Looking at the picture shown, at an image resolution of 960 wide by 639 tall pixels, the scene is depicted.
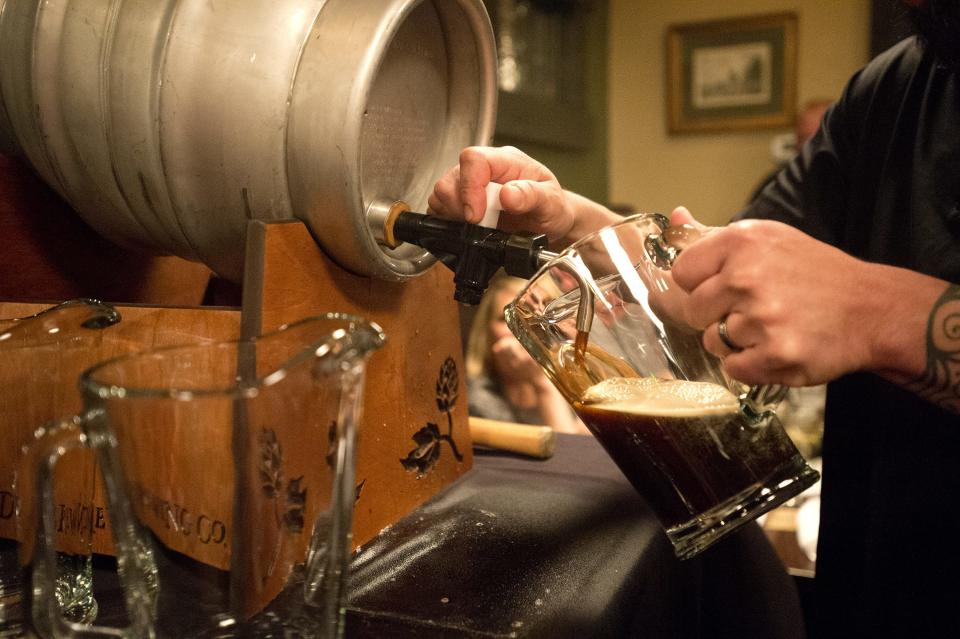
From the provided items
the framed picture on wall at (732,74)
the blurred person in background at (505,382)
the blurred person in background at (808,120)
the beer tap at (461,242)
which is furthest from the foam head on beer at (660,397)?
the framed picture on wall at (732,74)

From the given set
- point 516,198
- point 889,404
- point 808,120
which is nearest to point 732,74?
point 808,120

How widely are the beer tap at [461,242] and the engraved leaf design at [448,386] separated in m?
0.17

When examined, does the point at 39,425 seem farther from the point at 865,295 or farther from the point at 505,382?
the point at 505,382

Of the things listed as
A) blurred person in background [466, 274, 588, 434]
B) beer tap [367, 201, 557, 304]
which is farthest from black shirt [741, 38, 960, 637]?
blurred person in background [466, 274, 588, 434]

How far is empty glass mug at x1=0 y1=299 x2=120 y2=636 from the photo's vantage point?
0.61 meters

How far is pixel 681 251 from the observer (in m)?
0.68

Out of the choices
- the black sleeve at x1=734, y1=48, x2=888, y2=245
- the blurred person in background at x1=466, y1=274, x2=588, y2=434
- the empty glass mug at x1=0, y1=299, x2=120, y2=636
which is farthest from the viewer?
the blurred person in background at x1=466, y1=274, x2=588, y2=434

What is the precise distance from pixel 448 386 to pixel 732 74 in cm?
357

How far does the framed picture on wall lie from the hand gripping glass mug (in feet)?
11.9

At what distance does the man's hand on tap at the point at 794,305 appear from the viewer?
0.62m

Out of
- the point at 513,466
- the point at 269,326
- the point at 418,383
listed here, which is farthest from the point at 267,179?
the point at 513,466

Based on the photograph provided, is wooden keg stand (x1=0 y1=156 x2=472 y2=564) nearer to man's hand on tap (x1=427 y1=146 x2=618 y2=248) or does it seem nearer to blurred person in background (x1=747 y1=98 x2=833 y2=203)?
man's hand on tap (x1=427 y1=146 x2=618 y2=248)

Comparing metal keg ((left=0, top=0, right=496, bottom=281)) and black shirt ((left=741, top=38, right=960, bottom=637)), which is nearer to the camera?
metal keg ((left=0, top=0, right=496, bottom=281))

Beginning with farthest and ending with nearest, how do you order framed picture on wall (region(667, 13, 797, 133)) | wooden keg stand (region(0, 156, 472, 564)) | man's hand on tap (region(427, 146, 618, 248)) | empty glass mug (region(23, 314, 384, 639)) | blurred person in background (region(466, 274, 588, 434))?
framed picture on wall (region(667, 13, 797, 133)), blurred person in background (region(466, 274, 588, 434)), man's hand on tap (region(427, 146, 618, 248)), wooden keg stand (region(0, 156, 472, 564)), empty glass mug (region(23, 314, 384, 639))
